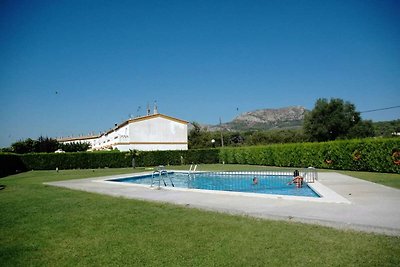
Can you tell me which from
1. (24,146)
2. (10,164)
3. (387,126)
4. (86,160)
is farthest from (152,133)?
(387,126)

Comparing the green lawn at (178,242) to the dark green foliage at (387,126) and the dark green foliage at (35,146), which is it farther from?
the dark green foliage at (387,126)

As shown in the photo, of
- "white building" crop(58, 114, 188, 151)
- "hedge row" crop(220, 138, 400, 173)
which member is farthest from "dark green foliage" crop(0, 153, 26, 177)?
"hedge row" crop(220, 138, 400, 173)

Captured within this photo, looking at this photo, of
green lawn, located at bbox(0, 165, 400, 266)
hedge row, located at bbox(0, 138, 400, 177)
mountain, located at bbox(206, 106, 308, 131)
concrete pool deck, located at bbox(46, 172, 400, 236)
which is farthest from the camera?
mountain, located at bbox(206, 106, 308, 131)

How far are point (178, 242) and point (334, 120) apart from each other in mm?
49070

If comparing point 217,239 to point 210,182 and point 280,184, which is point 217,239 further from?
point 210,182

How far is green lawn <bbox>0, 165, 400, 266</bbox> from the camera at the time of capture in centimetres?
469

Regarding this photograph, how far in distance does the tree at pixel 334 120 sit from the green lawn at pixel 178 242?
4672cm

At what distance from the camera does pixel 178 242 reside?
560 centimetres

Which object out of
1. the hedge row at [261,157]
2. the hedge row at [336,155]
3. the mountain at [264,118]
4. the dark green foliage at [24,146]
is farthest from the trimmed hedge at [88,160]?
the mountain at [264,118]

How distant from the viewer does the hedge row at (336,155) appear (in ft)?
62.3

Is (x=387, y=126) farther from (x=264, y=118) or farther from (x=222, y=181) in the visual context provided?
(x=264, y=118)

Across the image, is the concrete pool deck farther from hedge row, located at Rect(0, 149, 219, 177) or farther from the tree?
the tree

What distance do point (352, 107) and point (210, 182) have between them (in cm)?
3924

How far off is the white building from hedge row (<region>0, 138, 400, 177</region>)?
34.8ft
